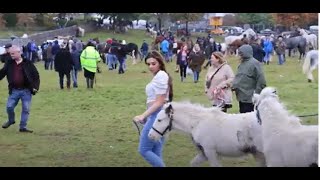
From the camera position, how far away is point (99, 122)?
1333 centimetres

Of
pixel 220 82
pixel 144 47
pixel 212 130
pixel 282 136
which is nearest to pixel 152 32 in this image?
pixel 144 47

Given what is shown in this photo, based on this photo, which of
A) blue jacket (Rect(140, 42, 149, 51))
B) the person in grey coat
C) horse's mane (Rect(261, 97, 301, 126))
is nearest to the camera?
horse's mane (Rect(261, 97, 301, 126))

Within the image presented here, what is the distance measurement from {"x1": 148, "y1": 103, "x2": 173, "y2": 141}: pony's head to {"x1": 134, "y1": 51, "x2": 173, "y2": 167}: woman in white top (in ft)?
0.21

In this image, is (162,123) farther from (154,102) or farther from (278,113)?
(278,113)

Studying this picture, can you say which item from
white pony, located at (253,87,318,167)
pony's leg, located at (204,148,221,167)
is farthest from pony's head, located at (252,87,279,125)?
pony's leg, located at (204,148,221,167)

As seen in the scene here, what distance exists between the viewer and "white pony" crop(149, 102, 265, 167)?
7641 mm

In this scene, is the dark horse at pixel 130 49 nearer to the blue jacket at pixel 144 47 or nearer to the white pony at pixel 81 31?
the blue jacket at pixel 144 47

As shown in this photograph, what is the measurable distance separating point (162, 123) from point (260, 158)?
1.29 metres

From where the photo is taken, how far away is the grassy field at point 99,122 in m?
9.56

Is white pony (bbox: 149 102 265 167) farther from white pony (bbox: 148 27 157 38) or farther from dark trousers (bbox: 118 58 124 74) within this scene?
white pony (bbox: 148 27 157 38)
